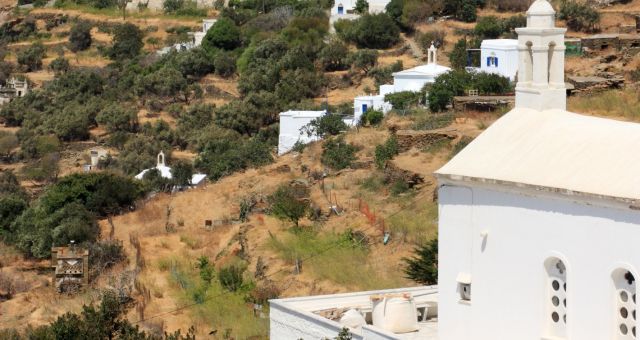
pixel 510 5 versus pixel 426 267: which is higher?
pixel 426 267

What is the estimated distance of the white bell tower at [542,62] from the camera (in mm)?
18359

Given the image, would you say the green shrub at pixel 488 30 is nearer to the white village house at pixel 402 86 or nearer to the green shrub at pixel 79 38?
the white village house at pixel 402 86

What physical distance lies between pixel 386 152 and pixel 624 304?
21347 millimetres

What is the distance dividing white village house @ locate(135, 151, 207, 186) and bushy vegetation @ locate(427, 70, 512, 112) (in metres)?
9.68

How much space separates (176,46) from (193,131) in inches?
673

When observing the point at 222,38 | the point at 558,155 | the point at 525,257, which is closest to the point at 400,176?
the point at 558,155

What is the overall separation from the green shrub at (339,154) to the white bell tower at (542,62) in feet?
64.9

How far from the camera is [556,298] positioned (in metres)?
16.9

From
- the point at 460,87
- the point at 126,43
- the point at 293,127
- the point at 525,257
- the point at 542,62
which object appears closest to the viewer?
the point at 525,257


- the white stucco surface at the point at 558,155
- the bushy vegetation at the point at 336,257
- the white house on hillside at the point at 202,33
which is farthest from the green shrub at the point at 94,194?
the white house on hillside at the point at 202,33

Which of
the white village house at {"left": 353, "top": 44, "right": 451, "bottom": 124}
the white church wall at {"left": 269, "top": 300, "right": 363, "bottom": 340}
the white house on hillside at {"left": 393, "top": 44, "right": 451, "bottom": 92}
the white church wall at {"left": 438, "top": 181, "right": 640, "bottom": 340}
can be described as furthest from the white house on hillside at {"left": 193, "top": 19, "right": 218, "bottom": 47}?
the white church wall at {"left": 438, "top": 181, "right": 640, "bottom": 340}

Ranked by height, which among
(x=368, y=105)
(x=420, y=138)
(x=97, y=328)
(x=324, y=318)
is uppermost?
(x=324, y=318)

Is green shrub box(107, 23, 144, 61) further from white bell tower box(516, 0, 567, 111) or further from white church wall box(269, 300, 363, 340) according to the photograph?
white bell tower box(516, 0, 567, 111)

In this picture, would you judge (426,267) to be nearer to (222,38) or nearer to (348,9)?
(222,38)
